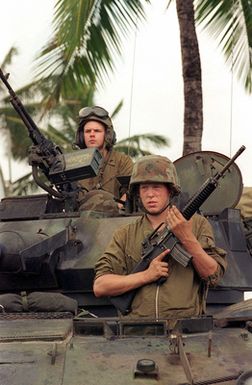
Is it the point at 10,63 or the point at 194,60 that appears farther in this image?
the point at 10,63

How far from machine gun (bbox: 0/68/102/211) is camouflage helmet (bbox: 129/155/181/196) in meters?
1.29

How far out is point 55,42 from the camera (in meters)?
12.8

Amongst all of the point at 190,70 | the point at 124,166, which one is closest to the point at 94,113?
the point at 124,166

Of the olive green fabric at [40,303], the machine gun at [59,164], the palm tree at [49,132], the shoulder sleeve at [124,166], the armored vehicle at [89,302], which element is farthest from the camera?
the palm tree at [49,132]

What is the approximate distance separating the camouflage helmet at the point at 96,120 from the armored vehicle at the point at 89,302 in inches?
21.8

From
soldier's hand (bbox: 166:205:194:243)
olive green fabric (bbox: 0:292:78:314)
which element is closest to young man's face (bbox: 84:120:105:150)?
olive green fabric (bbox: 0:292:78:314)

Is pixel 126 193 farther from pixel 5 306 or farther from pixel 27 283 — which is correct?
pixel 5 306

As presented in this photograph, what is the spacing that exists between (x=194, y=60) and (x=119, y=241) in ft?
30.5

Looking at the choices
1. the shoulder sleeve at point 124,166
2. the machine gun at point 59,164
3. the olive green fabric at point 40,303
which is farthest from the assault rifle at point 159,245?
the shoulder sleeve at point 124,166

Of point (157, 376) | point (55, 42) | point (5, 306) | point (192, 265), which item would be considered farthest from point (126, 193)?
point (55, 42)

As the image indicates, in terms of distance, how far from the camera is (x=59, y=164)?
6582 millimetres

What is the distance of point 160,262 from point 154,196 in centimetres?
47

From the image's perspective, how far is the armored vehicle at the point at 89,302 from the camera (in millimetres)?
3750

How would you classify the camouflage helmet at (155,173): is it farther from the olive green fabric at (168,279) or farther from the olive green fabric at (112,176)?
the olive green fabric at (112,176)
